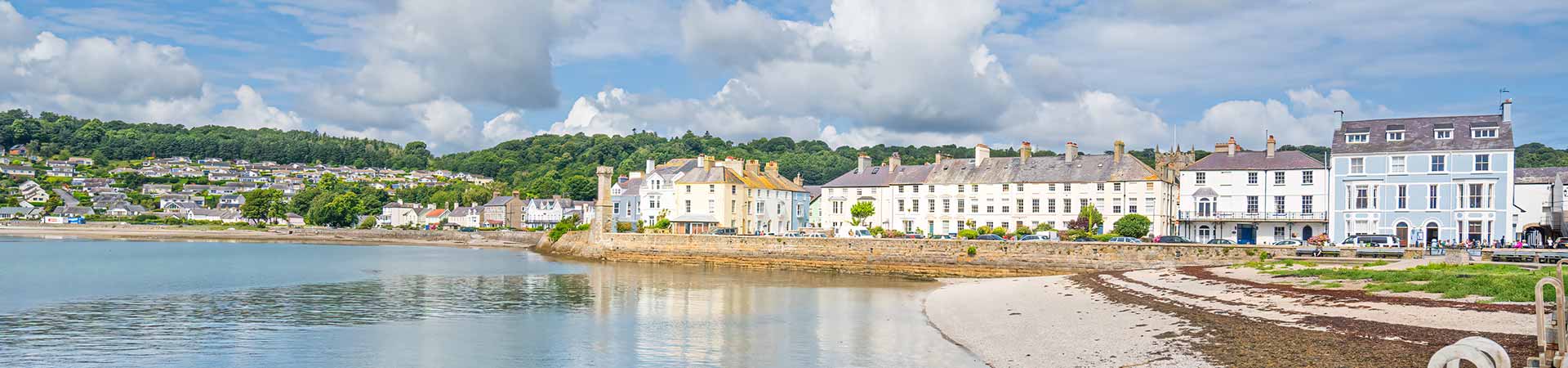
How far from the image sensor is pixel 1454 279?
22.3 m

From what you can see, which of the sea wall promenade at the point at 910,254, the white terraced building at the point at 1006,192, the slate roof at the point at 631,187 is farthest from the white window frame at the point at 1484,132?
the slate roof at the point at 631,187

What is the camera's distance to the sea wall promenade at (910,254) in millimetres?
43188

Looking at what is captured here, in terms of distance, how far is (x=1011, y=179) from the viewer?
64.9m

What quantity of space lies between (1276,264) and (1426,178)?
18.5 m

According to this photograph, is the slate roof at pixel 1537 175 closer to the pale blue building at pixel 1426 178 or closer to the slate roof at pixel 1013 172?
the pale blue building at pixel 1426 178

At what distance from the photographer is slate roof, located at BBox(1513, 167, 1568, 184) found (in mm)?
52000

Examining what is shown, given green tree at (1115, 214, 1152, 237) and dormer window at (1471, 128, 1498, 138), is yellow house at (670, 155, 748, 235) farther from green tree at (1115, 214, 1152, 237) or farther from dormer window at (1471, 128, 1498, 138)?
dormer window at (1471, 128, 1498, 138)

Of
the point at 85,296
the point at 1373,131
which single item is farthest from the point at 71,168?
the point at 1373,131

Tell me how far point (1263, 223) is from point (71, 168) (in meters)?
212

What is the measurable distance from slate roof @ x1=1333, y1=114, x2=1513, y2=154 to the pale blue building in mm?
37

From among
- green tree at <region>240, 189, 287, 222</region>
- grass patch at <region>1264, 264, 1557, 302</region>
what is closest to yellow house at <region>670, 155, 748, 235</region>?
grass patch at <region>1264, 264, 1557, 302</region>

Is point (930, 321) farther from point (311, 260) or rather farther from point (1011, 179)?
point (311, 260)

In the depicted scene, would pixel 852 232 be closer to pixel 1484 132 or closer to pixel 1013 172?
pixel 1013 172

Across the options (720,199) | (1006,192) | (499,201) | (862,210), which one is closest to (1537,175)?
(1006,192)
